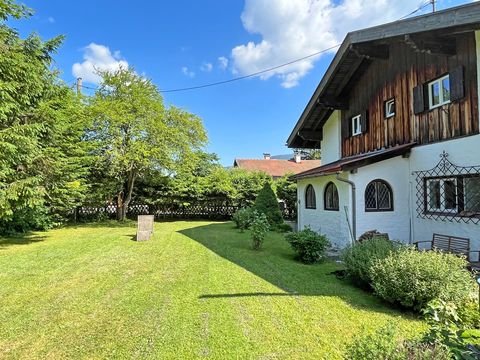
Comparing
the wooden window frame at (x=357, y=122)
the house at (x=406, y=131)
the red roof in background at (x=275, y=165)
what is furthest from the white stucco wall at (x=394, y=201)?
the red roof in background at (x=275, y=165)

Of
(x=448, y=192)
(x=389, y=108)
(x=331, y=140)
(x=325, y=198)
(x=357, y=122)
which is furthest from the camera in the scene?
(x=331, y=140)

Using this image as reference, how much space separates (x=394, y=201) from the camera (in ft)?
30.0

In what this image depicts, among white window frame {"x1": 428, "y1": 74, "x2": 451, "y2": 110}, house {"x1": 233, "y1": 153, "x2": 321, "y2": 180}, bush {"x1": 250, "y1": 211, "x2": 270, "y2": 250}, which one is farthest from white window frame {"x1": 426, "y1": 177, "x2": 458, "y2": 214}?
house {"x1": 233, "y1": 153, "x2": 321, "y2": 180}

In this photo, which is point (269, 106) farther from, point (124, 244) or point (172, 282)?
point (172, 282)

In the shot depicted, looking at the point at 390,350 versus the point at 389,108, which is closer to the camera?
the point at 390,350

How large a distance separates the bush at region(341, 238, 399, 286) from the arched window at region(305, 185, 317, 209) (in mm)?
6198

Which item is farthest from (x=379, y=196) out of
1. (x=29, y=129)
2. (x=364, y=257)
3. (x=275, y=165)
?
(x=275, y=165)

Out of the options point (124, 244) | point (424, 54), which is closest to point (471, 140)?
point (424, 54)

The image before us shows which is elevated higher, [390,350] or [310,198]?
[310,198]

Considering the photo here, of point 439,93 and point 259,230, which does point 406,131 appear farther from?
point 259,230

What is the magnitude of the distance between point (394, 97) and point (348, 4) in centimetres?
427

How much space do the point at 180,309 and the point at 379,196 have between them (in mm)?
7026

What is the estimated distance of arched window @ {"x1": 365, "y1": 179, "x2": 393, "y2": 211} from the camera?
361 inches

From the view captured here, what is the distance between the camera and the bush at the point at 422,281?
441 centimetres
